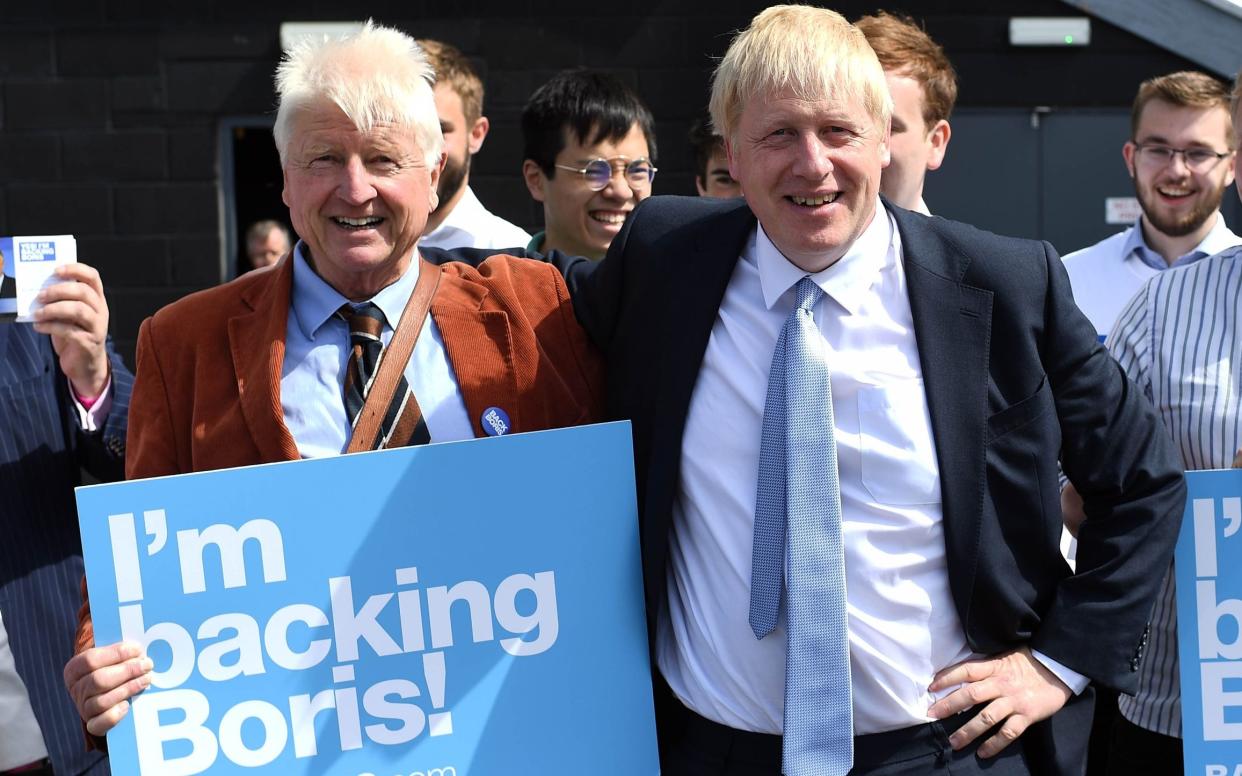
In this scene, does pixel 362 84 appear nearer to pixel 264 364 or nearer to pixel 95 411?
pixel 264 364

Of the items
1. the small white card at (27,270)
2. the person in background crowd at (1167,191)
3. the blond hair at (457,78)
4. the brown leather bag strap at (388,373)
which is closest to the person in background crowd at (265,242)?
the blond hair at (457,78)

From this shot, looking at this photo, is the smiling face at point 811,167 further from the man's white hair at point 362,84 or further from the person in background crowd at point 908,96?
the person in background crowd at point 908,96

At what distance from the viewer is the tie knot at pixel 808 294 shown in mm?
2332

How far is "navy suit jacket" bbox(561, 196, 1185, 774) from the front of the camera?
90.8 inches

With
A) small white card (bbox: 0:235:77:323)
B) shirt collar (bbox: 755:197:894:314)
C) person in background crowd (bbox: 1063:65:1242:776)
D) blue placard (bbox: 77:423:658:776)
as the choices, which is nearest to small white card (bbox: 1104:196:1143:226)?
person in background crowd (bbox: 1063:65:1242:776)

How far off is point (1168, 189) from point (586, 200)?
2.06 metres

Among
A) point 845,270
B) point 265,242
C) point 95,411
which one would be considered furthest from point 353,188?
point 265,242

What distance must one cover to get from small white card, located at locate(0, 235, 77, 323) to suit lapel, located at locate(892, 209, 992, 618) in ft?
5.57

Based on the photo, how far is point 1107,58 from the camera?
8.02 metres

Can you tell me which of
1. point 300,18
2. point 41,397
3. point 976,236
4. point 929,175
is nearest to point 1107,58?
point 929,175

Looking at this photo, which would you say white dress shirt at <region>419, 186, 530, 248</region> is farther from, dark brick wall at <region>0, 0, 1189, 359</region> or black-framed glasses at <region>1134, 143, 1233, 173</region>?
dark brick wall at <region>0, 0, 1189, 359</region>

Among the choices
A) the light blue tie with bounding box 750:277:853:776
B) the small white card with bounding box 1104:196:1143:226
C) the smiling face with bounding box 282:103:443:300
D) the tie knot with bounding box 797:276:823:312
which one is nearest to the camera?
the light blue tie with bounding box 750:277:853:776

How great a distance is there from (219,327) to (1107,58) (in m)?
6.82

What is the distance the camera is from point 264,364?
2.46 m
